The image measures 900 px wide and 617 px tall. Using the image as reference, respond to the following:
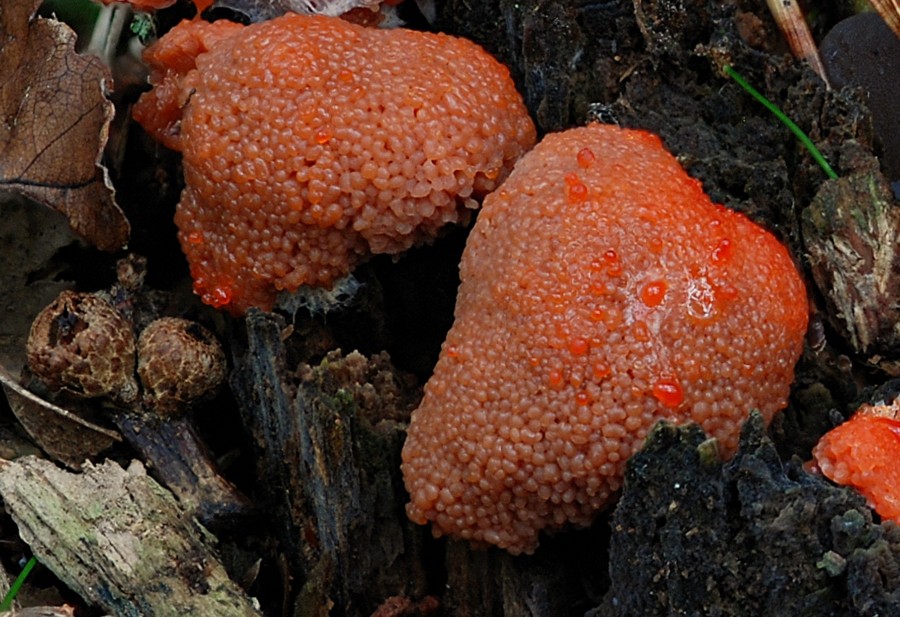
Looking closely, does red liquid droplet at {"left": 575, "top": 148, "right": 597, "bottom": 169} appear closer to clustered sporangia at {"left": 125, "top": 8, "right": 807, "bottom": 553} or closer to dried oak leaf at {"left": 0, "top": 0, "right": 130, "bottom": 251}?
clustered sporangia at {"left": 125, "top": 8, "right": 807, "bottom": 553}

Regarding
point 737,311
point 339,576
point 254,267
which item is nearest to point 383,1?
point 254,267

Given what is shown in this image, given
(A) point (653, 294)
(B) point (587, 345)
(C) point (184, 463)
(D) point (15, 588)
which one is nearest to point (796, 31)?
(A) point (653, 294)

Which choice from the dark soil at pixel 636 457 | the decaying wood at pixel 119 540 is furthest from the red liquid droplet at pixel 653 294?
the decaying wood at pixel 119 540

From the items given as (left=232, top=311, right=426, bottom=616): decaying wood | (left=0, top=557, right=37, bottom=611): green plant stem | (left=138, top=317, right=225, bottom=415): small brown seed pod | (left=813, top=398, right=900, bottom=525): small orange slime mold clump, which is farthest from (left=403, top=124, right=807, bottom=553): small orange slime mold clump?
(left=0, top=557, right=37, bottom=611): green plant stem

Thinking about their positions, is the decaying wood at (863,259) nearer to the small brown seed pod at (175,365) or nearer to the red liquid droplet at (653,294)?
the red liquid droplet at (653,294)

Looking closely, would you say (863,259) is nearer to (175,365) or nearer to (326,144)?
(326,144)

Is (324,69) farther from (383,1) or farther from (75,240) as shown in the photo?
Result: (75,240)

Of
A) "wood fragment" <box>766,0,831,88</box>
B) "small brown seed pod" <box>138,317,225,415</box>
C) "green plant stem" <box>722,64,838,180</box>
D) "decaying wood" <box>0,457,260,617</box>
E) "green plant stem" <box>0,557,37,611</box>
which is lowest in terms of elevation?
"green plant stem" <box>0,557,37,611</box>
